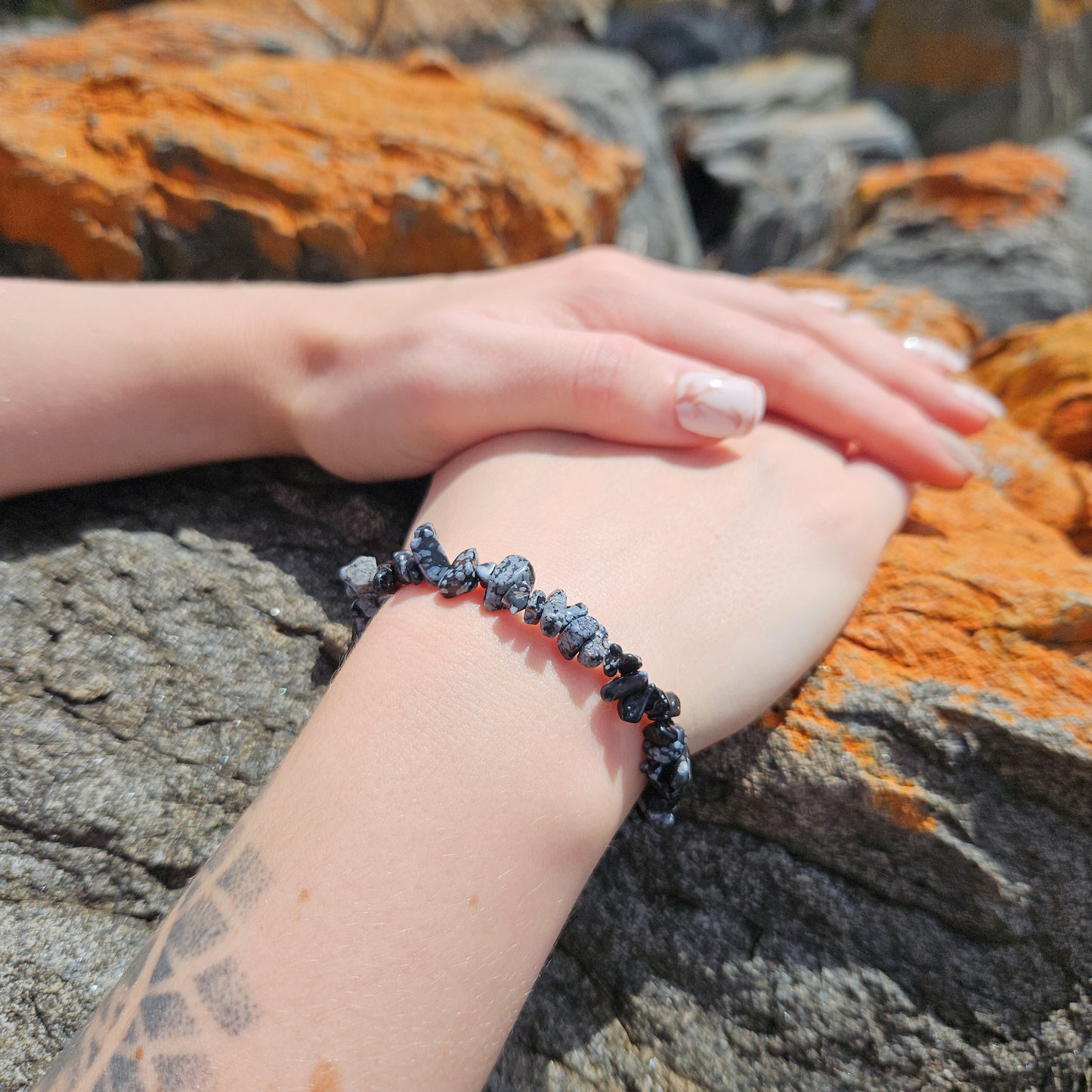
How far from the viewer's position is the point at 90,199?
151 centimetres

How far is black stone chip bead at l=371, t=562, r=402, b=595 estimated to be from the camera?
34.7 inches

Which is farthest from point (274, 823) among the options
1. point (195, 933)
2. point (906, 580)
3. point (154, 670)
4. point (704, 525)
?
point (906, 580)

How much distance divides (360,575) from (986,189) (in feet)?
9.85

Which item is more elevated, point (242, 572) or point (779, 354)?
point (779, 354)

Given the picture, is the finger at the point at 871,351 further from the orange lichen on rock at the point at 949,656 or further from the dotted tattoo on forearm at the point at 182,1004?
the dotted tattoo on forearm at the point at 182,1004

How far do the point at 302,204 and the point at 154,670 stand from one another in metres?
1.13

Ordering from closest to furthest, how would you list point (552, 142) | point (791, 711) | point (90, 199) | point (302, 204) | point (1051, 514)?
1. point (791, 711)
2. point (1051, 514)
3. point (90, 199)
4. point (302, 204)
5. point (552, 142)

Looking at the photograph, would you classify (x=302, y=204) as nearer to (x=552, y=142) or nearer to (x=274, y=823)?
(x=552, y=142)

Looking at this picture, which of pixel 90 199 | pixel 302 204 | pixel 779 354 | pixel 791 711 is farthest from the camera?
pixel 302 204

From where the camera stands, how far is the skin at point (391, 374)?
1.00m

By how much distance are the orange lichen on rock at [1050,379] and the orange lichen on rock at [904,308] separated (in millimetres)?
147

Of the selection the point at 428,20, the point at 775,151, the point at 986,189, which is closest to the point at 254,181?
the point at 986,189

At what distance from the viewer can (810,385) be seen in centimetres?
113

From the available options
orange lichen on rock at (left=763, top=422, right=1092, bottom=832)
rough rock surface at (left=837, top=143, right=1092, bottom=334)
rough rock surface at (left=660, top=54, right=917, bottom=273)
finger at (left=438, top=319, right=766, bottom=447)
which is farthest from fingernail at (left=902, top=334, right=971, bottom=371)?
rough rock surface at (left=660, top=54, right=917, bottom=273)
